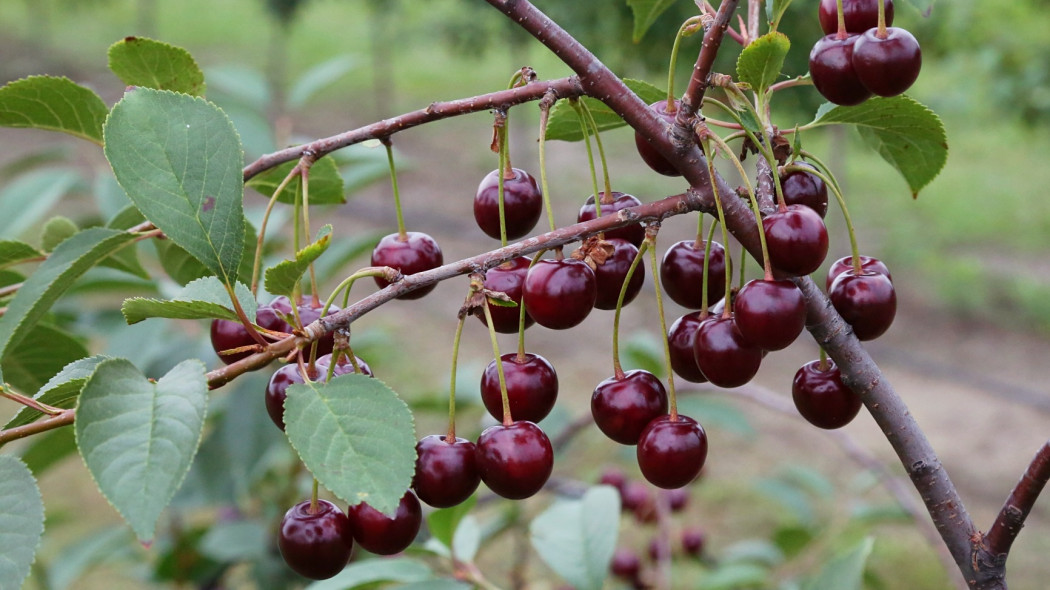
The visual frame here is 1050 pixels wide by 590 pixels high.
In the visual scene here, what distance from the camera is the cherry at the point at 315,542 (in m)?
0.80

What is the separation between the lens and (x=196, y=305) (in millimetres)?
723

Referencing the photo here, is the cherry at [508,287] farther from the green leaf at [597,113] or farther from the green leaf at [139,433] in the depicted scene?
the green leaf at [139,433]

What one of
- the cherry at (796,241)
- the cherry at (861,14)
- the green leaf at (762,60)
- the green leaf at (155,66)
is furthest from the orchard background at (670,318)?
the green leaf at (155,66)

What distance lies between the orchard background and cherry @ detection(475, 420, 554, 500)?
573mm

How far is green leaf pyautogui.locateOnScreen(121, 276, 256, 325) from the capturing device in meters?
0.72

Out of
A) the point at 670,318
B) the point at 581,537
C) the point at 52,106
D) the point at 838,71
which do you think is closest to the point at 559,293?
the point at 838,71

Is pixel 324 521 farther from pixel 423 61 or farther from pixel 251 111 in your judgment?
pixel 423 61

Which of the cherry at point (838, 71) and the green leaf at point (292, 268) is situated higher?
the cherry at point (838, 71)

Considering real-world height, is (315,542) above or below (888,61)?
below

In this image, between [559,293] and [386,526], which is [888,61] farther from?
[386,526]

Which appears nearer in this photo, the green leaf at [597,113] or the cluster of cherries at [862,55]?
the cluster of cherries at [862,55]

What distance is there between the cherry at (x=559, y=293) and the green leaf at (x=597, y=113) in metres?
0.21

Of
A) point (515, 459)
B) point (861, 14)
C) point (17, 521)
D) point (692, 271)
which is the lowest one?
point (17, 521)

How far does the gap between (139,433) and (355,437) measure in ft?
0.49
